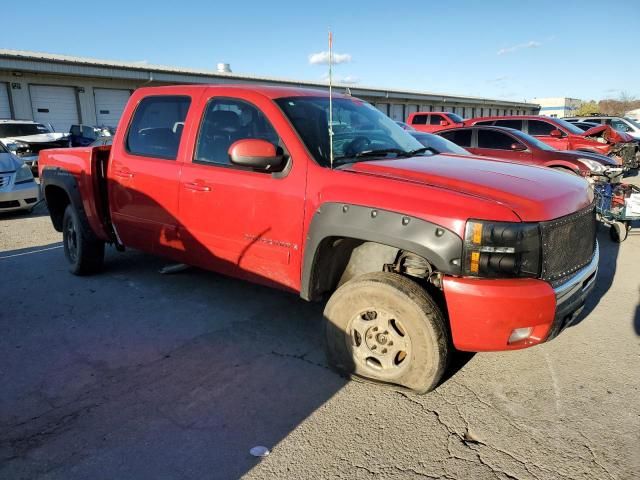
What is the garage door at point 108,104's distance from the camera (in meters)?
23.4

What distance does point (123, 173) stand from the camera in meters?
4.62

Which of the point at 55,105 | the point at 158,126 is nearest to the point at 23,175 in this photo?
the point at 158,126

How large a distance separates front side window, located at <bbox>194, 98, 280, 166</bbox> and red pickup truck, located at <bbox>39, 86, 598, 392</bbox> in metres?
0.01

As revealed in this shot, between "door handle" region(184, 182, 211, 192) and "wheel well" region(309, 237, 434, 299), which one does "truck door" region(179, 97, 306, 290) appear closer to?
"door handle" region(184, 182, 211, 192)

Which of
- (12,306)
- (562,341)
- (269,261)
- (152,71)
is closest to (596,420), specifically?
(562,341)

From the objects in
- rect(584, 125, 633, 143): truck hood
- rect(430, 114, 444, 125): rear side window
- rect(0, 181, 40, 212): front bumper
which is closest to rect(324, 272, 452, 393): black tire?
rect(0, 181, 40, 212): front bumper

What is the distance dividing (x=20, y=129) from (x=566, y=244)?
54.8 ft

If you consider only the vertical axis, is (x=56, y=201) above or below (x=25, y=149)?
below

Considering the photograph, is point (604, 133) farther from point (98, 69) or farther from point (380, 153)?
point (98, 69)

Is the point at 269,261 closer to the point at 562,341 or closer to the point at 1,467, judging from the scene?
the point at 1,467

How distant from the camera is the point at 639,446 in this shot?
8.66 feet

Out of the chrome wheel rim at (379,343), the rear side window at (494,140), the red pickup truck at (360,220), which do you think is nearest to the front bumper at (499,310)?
the red pickup truck at (360,220)

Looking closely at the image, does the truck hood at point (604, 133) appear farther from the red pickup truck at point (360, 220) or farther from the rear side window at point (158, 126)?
the rear side window at point (158, 126)

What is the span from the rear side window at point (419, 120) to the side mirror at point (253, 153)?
16661 millimetres
